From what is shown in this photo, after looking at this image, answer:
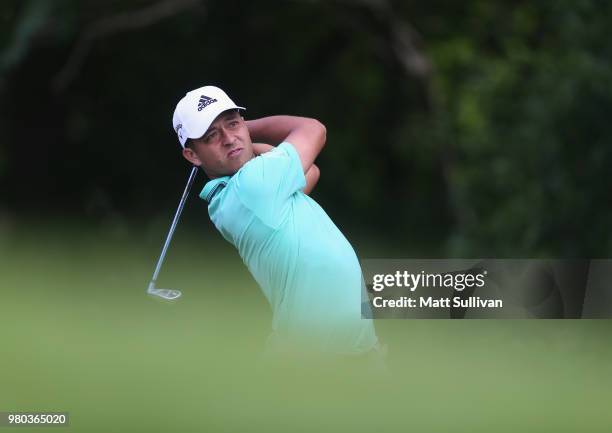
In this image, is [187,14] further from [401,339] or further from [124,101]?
[401,339]

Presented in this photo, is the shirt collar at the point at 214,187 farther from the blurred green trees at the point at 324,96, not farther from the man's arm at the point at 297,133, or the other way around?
the blurred green trees at the point at 324,96

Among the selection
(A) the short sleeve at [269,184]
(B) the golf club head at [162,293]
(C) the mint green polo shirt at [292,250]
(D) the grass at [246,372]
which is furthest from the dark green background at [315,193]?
(A) the short sleeve at [269,184]

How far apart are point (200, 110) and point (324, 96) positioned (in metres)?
10.7

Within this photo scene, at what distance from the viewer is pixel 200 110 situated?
429cm

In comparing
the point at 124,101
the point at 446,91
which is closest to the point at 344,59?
the point at 446,91

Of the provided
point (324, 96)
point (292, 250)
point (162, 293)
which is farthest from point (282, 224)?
point (324, 96)

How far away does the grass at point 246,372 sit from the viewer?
14.9ft

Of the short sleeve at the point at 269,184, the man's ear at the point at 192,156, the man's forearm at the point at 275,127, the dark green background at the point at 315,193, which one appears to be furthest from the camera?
the dark green background at the point at 315,193

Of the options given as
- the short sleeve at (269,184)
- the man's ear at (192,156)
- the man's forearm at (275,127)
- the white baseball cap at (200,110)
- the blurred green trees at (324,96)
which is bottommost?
the short sleeve at (269,184)

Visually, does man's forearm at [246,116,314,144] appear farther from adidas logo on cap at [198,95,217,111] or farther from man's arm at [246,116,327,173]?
adidas logo on cap at [198,95,217,111]

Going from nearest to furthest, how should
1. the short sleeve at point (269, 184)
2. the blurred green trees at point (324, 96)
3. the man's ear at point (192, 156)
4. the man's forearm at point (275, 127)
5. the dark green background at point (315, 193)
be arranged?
the short sleeve at point (269, 184) → the man's ear at point (192, 156) → the man's forearm at point (275, 127) → the dark green background at point (315, 193) → the blurred green trees at point (324, 96)

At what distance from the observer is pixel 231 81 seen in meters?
13.8

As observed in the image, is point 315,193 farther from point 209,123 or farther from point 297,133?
point 209,123

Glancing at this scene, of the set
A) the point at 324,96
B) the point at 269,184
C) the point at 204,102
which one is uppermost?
the point at 324,96
